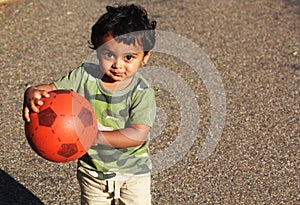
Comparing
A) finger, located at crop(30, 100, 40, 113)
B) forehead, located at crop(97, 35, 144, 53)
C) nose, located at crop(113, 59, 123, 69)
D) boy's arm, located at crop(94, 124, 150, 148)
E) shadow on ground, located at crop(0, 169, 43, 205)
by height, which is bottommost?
shadow on ground, located at crop(0, 169, 43, 205)

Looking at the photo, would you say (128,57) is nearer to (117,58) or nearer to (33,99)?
(117,58)

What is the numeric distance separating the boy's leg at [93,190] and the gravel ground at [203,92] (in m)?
1.30

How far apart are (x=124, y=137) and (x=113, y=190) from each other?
0.46 meters

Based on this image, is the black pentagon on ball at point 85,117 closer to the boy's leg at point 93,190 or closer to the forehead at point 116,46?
the forehead at point 116,46

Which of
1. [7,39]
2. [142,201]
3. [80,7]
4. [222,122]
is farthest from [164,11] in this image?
[142,201]

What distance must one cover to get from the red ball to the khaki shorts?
39cm

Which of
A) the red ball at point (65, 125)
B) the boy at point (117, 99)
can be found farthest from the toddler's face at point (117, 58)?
the red ball at point (65, 125)

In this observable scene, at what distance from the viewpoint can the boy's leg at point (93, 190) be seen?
3816 millimetres

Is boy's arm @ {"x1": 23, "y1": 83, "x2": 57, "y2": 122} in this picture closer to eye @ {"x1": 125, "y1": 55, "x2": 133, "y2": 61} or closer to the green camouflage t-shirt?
the green camouflage t-shirt

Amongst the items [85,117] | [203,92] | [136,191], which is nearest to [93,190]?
[136,191]

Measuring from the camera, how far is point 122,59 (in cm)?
347

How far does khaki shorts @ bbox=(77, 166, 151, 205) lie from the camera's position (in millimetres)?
3803

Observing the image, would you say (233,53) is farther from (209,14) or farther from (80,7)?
(80,7)

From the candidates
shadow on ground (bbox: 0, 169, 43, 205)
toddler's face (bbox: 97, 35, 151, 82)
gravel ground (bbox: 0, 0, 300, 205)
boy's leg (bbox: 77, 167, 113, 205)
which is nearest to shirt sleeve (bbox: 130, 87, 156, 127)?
toddler's face (bbox: 97, 35, 151, 82)
